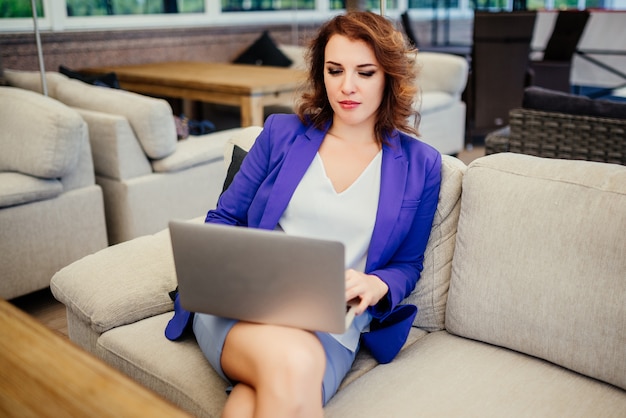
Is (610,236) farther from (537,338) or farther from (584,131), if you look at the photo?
(584,131)

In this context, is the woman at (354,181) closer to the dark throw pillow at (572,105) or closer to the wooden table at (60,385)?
the wooden table at (60,385)

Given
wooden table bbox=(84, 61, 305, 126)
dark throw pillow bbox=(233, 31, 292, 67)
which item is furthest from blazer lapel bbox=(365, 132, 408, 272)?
dark throw pillow bbox=(233, 31, 292, 67)

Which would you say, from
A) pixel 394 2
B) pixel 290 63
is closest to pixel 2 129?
pixel 290 63

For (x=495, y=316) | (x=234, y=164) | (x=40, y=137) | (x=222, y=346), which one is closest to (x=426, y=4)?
(x=40, y=137)

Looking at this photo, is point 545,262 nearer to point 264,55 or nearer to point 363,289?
point 363,289

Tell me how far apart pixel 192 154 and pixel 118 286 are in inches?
62.2

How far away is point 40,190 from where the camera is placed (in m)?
2.77

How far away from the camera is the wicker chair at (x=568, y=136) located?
2.67 metres

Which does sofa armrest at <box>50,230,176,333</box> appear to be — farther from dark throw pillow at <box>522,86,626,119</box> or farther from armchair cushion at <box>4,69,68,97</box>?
armchair cushion at <box>4,69,68,97</box>

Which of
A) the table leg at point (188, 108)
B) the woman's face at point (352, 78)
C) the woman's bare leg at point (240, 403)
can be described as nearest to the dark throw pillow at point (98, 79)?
the table leg at point (188, 108)

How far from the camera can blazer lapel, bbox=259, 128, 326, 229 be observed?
5.38ft

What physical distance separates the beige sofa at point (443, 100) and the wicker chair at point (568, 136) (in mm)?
1703

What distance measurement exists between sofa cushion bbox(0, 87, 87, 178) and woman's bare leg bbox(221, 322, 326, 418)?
169 centimetres

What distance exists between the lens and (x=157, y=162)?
3236 mm
